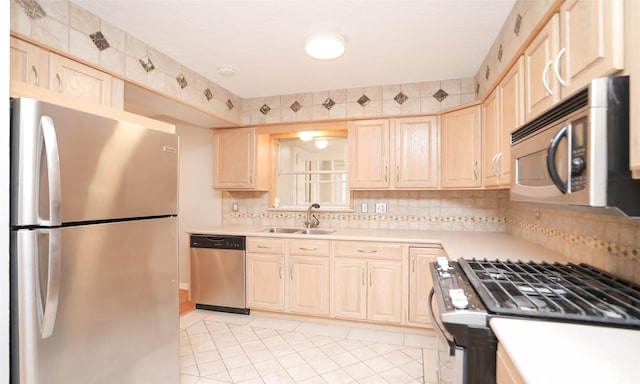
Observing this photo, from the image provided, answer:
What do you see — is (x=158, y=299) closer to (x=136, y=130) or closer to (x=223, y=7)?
(x=136, y=130)

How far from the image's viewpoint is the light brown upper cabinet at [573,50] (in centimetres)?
88

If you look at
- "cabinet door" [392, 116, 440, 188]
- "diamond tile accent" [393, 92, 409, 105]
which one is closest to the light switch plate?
"cabinet door" [392, 116, 440, 188]

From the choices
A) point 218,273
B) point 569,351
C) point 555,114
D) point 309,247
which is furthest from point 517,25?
point 218,273

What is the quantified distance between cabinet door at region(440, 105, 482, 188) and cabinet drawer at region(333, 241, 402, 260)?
0.81 m

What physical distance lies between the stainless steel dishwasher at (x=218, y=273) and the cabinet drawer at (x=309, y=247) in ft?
1.77

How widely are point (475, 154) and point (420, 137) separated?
580 mm

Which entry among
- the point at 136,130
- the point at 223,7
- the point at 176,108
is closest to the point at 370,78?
the point at 223,7

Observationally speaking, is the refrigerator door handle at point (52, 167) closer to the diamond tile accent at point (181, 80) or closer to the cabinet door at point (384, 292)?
the diamond tile accent at point (181, 80)

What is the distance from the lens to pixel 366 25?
6.68 feet

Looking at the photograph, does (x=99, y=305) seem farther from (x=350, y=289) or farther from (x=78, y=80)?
(x=350, y=289)

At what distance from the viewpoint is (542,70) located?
1.39 meters

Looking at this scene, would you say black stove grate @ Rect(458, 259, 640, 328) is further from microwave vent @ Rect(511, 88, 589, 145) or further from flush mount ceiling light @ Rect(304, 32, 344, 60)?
flush mount ceiling light @ Rect(304, 32, 344, 60)

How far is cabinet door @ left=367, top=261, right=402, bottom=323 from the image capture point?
2.74 metres

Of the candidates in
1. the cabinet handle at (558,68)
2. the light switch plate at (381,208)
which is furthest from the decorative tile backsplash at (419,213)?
the cabinet handle at (558,68)
